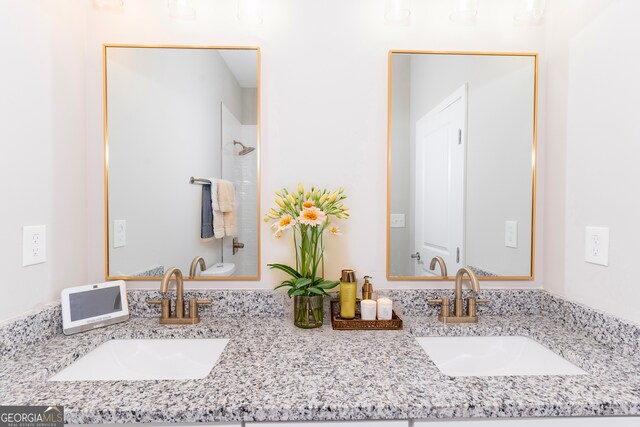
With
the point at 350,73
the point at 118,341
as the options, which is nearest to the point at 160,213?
the point at 118,341

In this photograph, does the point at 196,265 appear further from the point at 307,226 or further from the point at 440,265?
the point at 440,265

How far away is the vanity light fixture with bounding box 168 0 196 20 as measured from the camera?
131cm

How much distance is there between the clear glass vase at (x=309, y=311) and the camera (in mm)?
1229

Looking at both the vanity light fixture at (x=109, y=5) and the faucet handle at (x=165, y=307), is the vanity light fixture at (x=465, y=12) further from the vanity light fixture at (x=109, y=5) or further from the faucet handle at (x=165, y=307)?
the faucet handle at (x=165, y=307)

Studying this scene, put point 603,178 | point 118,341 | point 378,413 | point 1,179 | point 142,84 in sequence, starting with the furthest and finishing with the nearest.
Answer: point 142,84 → point 118,341 → point 603,178 → point 1,179 → point 378,413

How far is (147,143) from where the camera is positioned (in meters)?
1.35

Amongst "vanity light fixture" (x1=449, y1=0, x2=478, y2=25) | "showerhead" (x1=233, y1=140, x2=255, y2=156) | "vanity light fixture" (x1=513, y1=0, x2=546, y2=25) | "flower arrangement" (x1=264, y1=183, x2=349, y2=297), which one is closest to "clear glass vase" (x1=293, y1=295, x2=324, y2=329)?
"flower arrangement" (x1=264, y1=183, x2=349, y2=297)

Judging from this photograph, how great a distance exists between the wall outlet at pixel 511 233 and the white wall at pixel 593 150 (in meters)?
0.12

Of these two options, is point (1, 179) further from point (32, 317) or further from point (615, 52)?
point (615, 52)

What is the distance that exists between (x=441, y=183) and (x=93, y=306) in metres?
1.36

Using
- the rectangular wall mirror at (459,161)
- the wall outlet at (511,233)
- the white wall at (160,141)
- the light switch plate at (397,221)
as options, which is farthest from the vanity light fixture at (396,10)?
the wall outlet at (511,233)

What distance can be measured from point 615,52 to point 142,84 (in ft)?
5.24

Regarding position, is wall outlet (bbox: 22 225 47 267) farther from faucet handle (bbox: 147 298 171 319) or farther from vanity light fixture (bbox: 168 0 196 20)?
vanity light fixture (bbox: 168 0 196 20)

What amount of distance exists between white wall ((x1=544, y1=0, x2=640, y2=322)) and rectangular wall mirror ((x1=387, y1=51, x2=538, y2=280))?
9 cm
